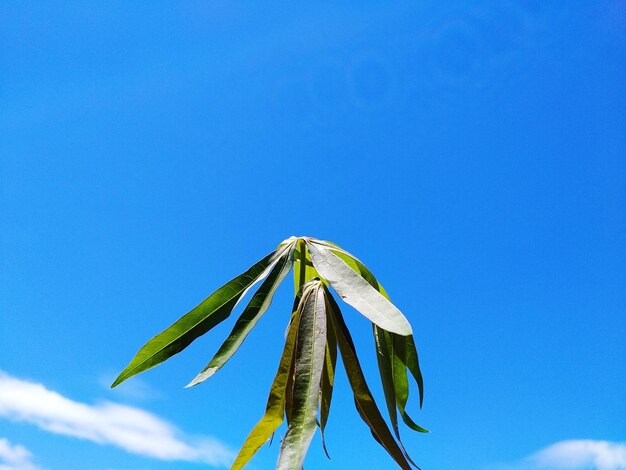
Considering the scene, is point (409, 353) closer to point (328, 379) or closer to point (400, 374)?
point (400, 374)

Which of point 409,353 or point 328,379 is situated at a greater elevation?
point 409,353

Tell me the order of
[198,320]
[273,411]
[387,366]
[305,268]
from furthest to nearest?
[305,268]
[387,366]
[198,320]
[273,411]

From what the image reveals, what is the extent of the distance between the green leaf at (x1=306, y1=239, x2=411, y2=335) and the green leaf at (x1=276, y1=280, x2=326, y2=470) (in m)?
0.10

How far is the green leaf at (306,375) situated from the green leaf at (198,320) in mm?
179

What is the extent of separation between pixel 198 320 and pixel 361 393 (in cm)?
57

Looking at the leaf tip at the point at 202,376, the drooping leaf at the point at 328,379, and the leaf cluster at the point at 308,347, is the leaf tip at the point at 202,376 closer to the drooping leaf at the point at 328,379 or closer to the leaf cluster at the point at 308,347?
the leaf cluster at the point at 308,347

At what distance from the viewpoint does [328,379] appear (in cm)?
186

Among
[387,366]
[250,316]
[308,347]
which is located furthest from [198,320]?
[387,366]

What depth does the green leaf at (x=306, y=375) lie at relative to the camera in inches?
55.9

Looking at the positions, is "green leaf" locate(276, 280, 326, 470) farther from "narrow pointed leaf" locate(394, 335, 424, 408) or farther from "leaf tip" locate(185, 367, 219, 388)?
"narrow pointed leaf" locate(394, 335, 424, 408)

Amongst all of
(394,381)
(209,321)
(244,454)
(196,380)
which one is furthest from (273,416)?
(394,381)

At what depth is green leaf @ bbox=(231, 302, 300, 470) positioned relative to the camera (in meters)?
1.52

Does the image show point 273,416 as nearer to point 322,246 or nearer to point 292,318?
point 292,318

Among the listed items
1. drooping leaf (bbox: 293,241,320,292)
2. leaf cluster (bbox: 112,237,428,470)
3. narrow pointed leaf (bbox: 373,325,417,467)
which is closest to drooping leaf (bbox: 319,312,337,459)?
leaf cluster (bbox: 112,237,428,470)
